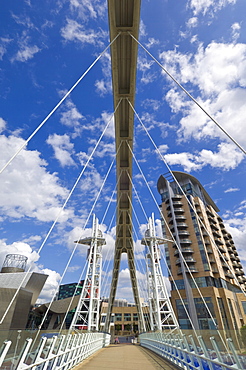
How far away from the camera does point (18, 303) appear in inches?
1241

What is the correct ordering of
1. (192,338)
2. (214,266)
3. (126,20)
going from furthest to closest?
1. (214,266)
2. (126,20)
3. (192,338)

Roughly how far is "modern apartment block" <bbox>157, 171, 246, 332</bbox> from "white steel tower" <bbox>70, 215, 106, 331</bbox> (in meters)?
12.6

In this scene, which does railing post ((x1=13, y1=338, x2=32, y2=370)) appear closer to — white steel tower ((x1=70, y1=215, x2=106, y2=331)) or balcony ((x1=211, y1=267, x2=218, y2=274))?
white steel tower ((x1=70, y1=215, x2=106, y2=331))

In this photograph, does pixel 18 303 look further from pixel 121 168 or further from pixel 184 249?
pixel 184 249

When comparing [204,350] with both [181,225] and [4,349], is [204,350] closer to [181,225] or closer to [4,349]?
[4,349]

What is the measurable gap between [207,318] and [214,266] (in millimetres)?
9974

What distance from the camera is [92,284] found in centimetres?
3030

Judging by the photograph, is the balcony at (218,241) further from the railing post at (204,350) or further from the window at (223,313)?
the railing post at (204,350)

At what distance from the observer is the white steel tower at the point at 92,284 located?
2936 centimetres

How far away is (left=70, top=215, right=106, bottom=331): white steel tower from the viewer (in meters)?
29.4

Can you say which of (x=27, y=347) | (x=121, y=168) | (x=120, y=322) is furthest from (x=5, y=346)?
(x=120, y=322)

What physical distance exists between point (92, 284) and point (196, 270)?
2517cm

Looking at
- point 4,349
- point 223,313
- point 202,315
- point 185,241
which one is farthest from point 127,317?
point 4,349

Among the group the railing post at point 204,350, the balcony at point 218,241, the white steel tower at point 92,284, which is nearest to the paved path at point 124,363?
the railing post at point 204,350
